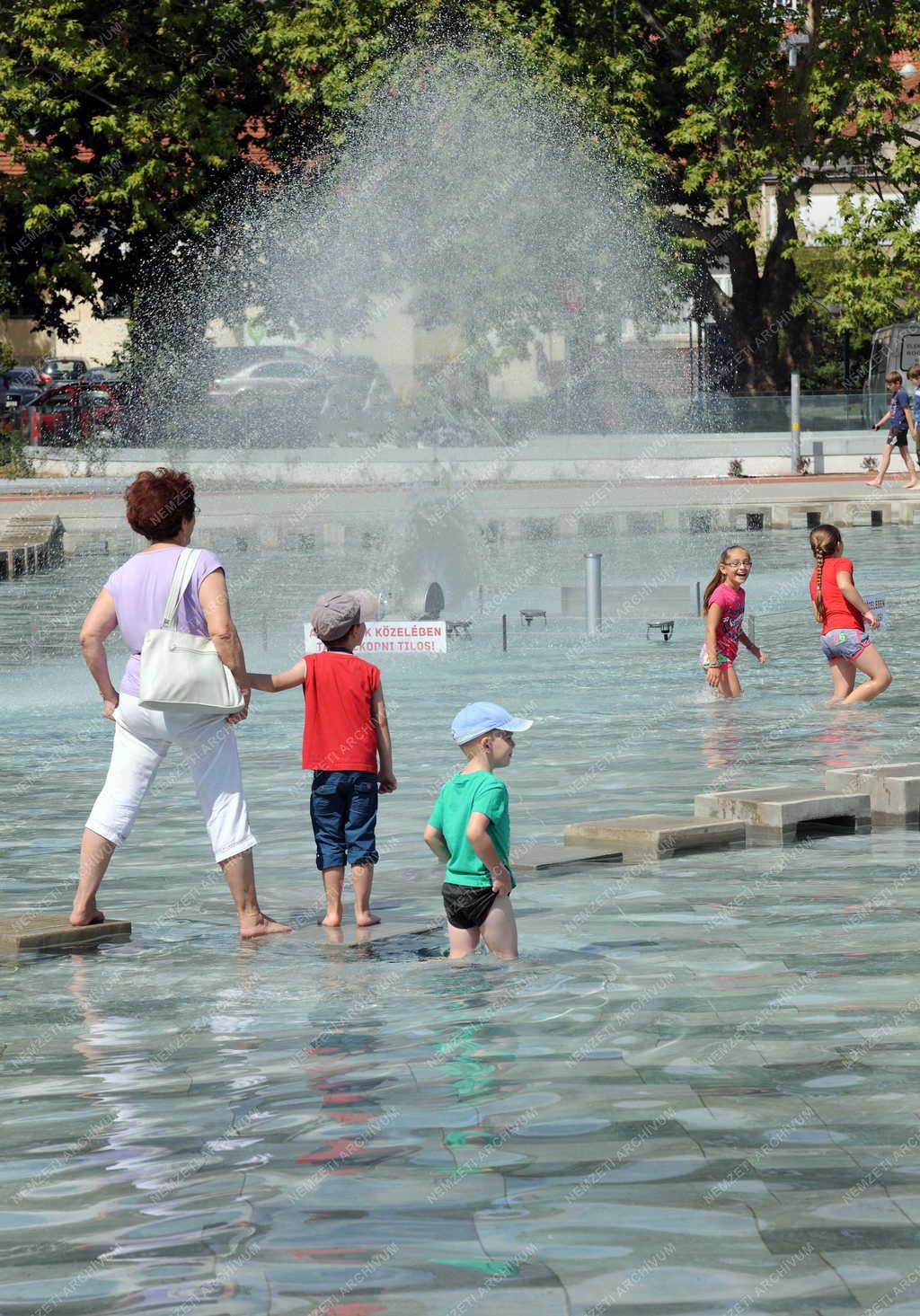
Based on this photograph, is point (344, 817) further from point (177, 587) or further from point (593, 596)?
point (593, 596)

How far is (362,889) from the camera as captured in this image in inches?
341

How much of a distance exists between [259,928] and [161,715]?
39.3 inches

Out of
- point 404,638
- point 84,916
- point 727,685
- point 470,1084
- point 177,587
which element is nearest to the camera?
point 470,1084

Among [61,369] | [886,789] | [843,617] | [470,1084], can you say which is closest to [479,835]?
[470,1084]

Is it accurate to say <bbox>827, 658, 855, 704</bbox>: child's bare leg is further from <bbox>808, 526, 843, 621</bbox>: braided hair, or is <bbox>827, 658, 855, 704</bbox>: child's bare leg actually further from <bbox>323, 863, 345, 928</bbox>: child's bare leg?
<bbox>323, 863, 345, 928</bbox>: child's bare leg

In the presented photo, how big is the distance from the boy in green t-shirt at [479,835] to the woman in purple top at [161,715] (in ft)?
2.75

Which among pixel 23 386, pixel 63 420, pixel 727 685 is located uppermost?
pixel 23 386

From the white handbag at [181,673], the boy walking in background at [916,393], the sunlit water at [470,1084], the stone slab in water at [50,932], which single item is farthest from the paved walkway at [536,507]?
the white handbag at [181,673]

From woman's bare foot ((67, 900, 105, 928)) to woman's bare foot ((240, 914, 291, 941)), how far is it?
61 centimetres

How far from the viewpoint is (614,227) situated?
48094 mm

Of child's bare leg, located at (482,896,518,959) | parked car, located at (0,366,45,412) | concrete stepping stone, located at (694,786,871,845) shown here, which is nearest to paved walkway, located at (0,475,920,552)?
parked car, located at (0,366,45,412)

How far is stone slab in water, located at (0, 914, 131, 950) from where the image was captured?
8.44 meters

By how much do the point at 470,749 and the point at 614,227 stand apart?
4158cm

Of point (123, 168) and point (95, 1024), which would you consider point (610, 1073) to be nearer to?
point (95, 1024)
